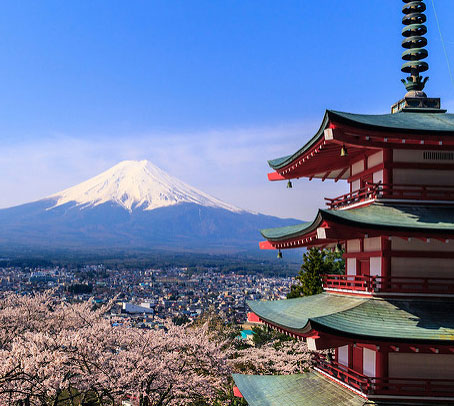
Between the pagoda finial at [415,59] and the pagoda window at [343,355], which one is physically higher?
the pagoda finial at [415,59]

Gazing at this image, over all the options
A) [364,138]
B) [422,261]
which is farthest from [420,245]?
[364,138]

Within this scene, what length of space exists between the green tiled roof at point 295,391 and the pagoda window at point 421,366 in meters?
1.04

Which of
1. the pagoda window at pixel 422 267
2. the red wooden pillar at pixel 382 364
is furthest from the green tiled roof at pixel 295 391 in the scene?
the pagoda window at pixel 422 267

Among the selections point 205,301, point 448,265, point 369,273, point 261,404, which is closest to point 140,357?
point 261,404

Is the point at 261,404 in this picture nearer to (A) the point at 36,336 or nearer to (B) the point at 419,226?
(B) the point at 419,226

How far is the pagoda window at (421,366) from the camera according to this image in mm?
11688

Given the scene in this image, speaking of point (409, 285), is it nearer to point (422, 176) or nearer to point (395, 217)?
point (395, 217)

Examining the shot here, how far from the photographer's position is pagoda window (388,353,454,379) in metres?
11.7

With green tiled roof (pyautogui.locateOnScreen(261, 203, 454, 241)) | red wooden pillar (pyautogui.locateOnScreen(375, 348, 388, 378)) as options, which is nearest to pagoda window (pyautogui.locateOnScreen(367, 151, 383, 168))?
green tiled roof (pyautogui.locateOnScreen(261, 203, 454, 241))

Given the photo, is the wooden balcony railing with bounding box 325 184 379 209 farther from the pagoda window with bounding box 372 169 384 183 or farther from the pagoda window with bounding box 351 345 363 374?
the pagoda window with bounding box 351 345 363 374

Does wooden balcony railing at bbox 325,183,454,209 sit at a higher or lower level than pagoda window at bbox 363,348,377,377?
higher

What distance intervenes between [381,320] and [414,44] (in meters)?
7.25

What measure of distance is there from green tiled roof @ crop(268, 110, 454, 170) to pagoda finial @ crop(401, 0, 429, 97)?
0.89 meters

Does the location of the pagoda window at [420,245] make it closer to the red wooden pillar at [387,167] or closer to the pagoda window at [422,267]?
the pagoda window at [422,267]
